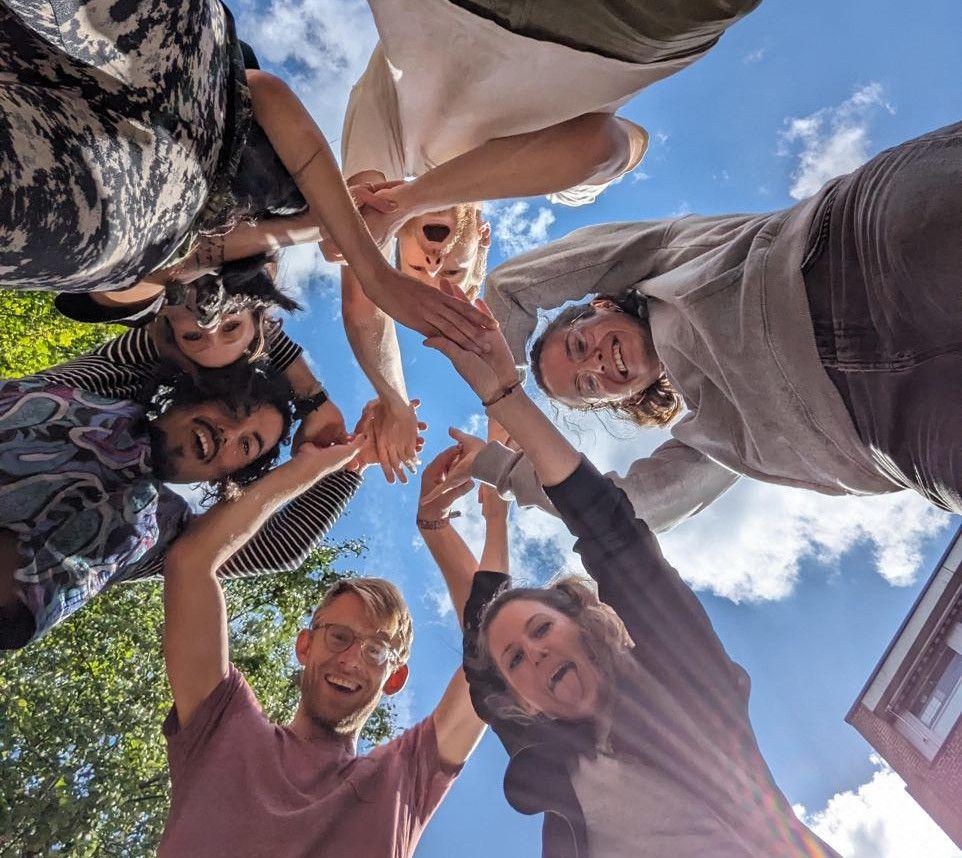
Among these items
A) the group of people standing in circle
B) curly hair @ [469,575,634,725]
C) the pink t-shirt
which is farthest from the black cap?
curly hair @ [469,575,634,725]

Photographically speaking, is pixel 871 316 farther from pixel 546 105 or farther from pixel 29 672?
pixel 29 672

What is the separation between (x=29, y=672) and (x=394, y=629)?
6708 millimetres

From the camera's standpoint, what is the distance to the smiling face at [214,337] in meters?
2.89

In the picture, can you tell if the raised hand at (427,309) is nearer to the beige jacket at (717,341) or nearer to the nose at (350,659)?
the beige jacket at (717,341)

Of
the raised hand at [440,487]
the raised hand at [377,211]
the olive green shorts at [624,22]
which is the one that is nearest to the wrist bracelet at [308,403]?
the raised hand at [440,487]

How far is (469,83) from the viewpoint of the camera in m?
2.44

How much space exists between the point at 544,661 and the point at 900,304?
169cm

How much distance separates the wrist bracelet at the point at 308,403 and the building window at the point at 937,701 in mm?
14130

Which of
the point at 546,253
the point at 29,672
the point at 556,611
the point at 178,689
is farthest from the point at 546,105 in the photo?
the point at 29,672

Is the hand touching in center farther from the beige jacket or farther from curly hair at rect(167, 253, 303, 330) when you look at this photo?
curly hair at rect(167, 253, 303, 330)

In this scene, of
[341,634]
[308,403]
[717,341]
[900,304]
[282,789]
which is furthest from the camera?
[308,403]

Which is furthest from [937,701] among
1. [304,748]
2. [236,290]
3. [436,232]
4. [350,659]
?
[236,290]

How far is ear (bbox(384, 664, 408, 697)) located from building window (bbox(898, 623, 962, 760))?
13539 millimetres

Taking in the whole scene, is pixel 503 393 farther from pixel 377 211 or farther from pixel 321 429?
pixel 321 429
